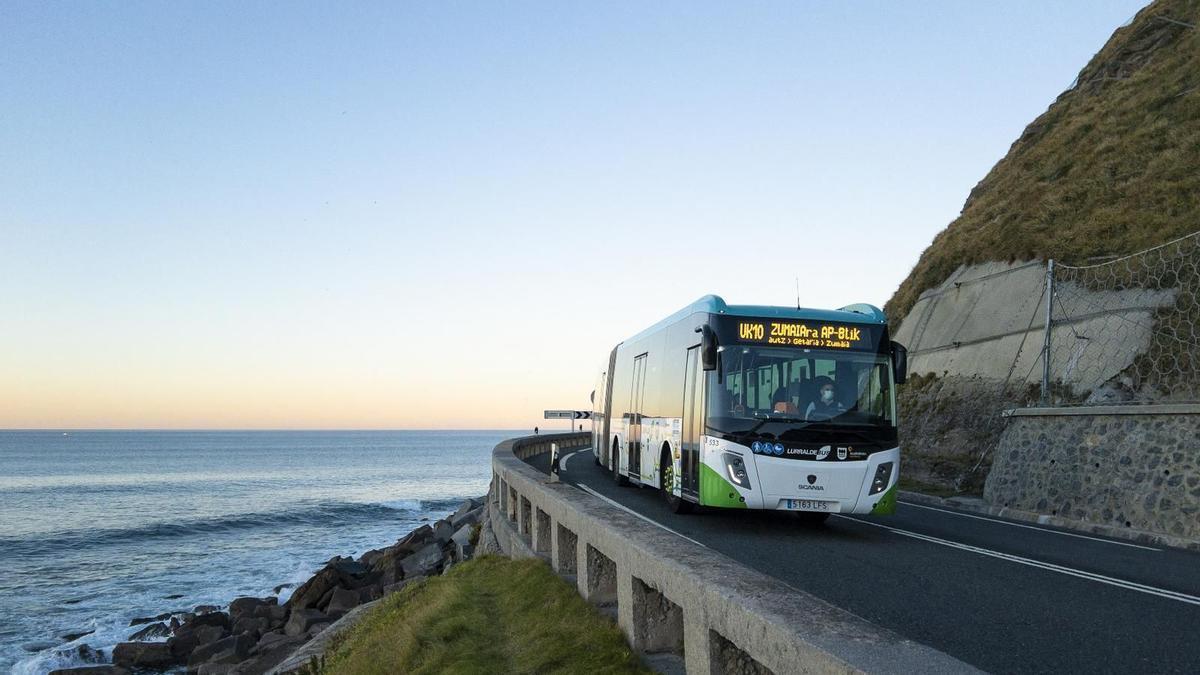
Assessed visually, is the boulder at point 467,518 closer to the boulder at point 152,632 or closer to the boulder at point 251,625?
the boulder at point 251,625

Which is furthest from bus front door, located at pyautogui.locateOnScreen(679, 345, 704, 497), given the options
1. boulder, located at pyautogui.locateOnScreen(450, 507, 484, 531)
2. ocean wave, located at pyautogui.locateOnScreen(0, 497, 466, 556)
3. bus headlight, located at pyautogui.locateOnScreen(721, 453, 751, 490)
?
ocean wave, located at pyautogui.locateOnScreen(0, 497, 466, 556)

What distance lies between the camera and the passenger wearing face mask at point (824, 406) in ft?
39.8

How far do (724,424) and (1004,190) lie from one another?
2580 cm

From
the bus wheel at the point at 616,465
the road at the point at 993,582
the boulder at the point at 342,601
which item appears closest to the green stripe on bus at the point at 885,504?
the road at the point at 993,582

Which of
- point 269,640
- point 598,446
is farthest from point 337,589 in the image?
point 598,446

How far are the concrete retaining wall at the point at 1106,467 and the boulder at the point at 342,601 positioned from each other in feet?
45.6

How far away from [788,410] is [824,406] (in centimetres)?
48

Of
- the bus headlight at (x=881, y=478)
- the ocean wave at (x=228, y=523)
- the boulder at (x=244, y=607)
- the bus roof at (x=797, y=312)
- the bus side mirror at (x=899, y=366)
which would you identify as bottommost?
the ocean wave at (x=228, y=523)

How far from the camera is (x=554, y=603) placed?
25.4ft

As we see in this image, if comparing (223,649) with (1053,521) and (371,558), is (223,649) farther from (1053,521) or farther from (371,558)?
(1053,521)

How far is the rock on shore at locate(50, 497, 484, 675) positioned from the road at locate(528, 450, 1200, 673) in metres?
8.06

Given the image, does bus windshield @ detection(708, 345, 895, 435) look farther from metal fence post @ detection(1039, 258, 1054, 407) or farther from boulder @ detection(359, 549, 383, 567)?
boulder @ detection(359, 549, 383, 567)

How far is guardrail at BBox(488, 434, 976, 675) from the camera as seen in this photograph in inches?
140

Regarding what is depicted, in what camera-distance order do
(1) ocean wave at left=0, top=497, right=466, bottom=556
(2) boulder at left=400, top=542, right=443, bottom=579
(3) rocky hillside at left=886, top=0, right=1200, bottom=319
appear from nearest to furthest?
(2) boulder at left=400, top=542, right=443, bottom=579 < (3) rocky hillside at left=886, top=0, right=1200, bottom=319 < (1) ocean wave at left=0, top=497, right=466, bottom=556
